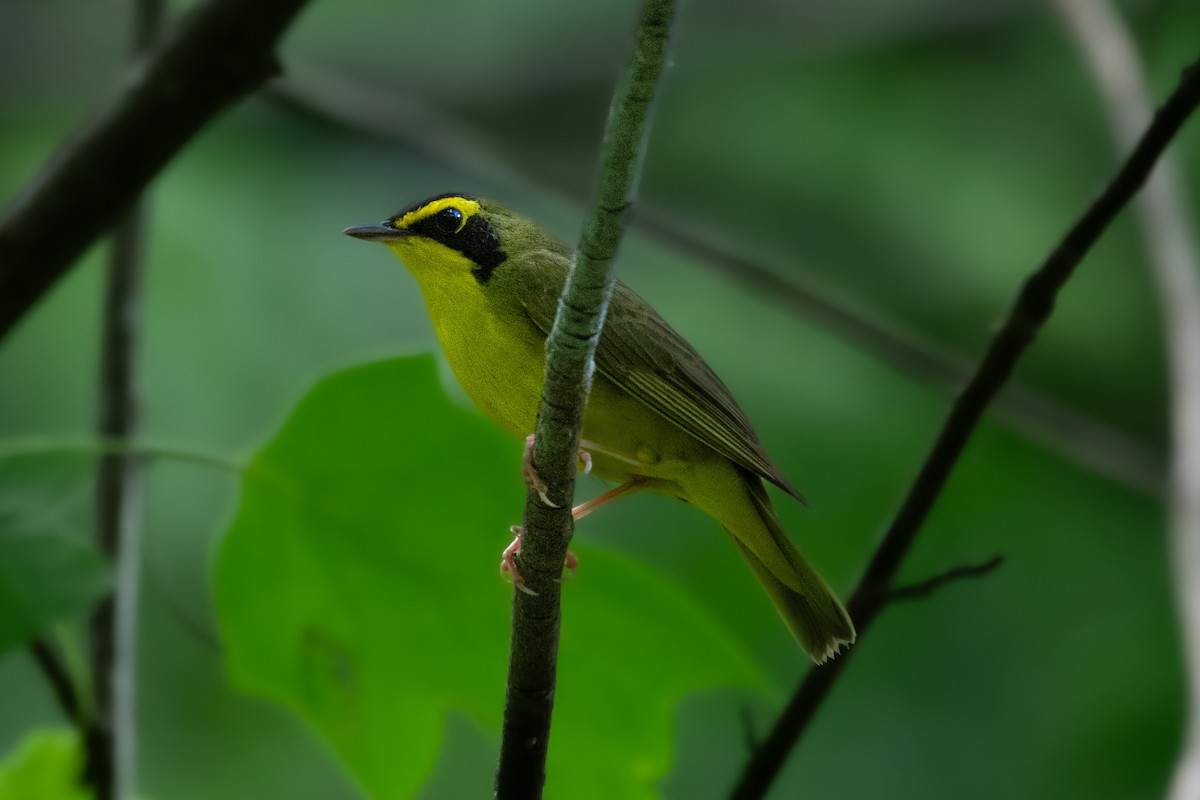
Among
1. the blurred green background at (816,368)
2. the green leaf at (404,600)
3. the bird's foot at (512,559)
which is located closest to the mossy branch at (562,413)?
the bird's foot at (512,559)

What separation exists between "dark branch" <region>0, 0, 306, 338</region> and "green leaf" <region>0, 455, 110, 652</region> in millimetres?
307

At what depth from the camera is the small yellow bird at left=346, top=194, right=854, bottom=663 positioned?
275 cm

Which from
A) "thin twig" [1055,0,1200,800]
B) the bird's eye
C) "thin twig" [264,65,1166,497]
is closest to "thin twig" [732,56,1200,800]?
"thin twig" [1055,0,1200,800]

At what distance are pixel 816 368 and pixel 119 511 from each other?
346 centimetres

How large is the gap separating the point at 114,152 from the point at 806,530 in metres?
3.32

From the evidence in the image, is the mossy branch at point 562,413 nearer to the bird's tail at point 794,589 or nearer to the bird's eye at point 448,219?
the bird's tail at point 794,589

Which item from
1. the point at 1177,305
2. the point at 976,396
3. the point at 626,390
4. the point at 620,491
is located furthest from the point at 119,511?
the point at 1177,305

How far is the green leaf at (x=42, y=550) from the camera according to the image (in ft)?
7.54

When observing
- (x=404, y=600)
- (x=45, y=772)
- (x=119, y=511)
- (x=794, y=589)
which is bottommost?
(x=45, y=772)

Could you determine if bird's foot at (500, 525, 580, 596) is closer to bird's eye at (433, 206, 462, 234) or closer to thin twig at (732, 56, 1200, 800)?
thin twig at (732, 56, 1200, 800)

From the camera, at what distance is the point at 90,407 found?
229 inches

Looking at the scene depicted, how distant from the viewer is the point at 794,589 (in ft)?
9.59

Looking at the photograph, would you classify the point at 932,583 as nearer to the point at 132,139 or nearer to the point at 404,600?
the point at 404,600

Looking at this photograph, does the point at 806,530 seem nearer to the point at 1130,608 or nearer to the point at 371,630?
the point at 1130,608
